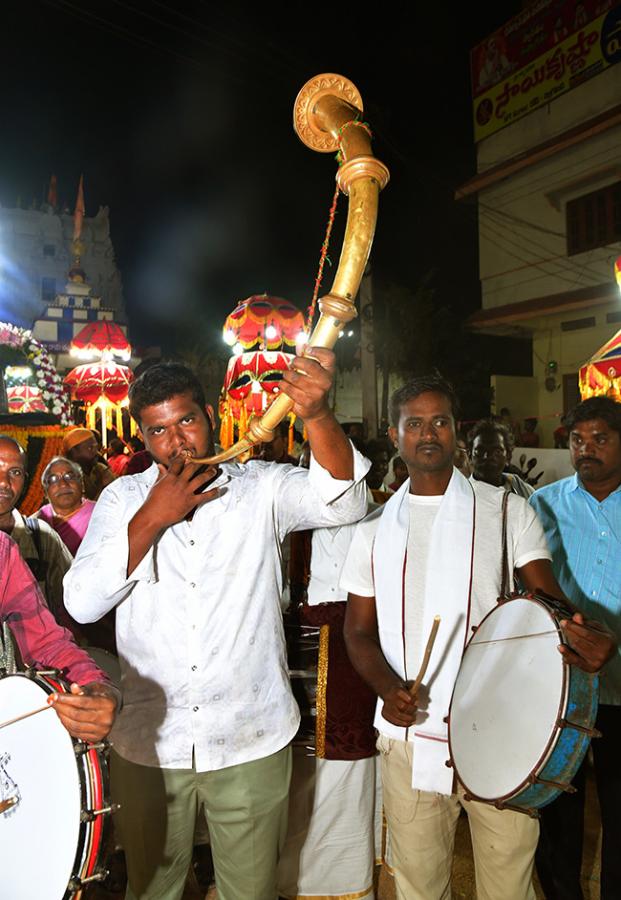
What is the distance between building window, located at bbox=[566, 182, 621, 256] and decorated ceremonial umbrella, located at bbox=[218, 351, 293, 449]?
10143mm

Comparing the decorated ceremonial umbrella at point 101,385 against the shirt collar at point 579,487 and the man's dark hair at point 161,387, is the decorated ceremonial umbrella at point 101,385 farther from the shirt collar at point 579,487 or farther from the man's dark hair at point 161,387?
the man's dark hair at point 161,387

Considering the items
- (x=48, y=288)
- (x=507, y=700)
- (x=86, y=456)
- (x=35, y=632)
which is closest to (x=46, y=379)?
(x=86, y=456)

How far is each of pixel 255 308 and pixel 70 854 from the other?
22.6 ft

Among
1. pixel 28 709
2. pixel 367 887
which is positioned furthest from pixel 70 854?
pixel 367 887

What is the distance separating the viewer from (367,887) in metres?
2.92

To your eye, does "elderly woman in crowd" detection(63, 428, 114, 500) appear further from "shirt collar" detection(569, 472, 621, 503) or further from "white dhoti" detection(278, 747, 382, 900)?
"shirt collar" detection(569, 472, 621, 503)

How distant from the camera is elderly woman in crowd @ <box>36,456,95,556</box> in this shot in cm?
444

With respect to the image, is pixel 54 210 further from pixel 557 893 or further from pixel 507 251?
pixel 557 893

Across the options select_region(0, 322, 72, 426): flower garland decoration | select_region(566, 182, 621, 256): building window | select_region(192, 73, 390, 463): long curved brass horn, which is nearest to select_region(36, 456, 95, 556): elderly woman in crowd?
select_region(192, 73, 390, 463): long curved brass horn

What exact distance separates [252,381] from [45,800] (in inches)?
263

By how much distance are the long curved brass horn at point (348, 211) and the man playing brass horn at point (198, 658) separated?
0.80 feet

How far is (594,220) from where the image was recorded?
14984mm

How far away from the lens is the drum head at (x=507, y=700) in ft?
6.22

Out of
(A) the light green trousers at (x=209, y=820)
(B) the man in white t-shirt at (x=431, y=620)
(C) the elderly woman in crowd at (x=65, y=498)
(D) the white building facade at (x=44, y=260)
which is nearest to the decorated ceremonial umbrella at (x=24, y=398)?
(C) the elderly woman in crowd at (x=65, y=498)
